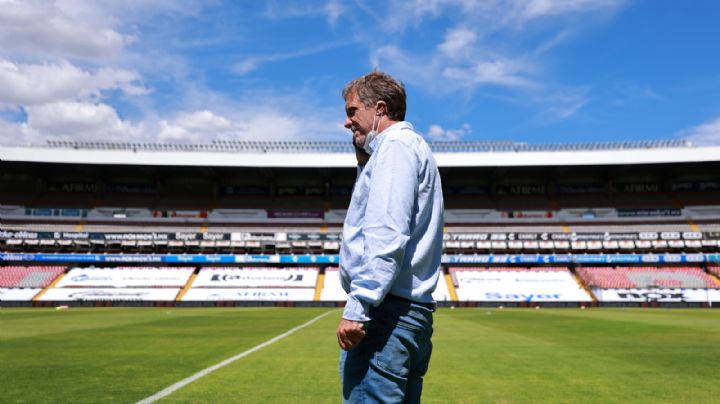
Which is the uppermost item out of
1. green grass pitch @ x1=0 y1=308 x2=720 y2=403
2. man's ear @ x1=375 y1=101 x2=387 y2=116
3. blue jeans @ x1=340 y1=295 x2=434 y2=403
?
man's ear @ x1=375 y1=101 x2=387 y2=116

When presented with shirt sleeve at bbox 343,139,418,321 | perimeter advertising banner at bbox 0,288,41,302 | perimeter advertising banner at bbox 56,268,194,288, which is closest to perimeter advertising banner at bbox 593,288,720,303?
perimeter advertising banner at bbox 56,268,194,288

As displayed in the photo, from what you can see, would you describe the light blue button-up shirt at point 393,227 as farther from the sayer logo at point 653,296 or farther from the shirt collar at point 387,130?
the sayer logo at point 653,296

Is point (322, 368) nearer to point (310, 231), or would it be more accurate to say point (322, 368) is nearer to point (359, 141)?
point (359, 141)

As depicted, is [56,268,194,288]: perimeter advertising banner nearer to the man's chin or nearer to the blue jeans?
the man's chin

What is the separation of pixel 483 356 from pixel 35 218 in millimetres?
51539

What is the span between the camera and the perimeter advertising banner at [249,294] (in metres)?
38.5

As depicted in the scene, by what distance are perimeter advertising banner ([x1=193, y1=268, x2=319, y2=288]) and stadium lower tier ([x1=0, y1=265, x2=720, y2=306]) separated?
0.08 metres

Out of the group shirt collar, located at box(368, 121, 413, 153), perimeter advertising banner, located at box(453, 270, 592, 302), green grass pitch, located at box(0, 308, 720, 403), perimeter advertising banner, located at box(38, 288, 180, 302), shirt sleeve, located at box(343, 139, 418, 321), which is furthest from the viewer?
perimeter advertising banner, located at box(453, 270, 592, 302)

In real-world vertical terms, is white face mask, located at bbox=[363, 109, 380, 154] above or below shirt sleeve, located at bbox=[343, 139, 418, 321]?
above

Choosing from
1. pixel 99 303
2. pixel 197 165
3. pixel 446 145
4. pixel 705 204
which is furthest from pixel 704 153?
pixel 99 303

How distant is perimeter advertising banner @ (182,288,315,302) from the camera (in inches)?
1515

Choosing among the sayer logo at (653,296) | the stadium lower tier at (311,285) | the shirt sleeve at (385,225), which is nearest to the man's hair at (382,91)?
the shirt sleeve at (385,225)

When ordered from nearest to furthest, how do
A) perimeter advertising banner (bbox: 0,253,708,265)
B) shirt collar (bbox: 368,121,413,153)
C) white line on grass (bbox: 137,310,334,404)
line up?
1. shirt collar (bbox: 368,121,413,153)
2. white line on grass (bbox: 137,310,334,404)
3. perimeter advertising banner (bbox: 0,253,708,265)

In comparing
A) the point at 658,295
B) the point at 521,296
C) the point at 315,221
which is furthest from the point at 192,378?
the point at 315,221
